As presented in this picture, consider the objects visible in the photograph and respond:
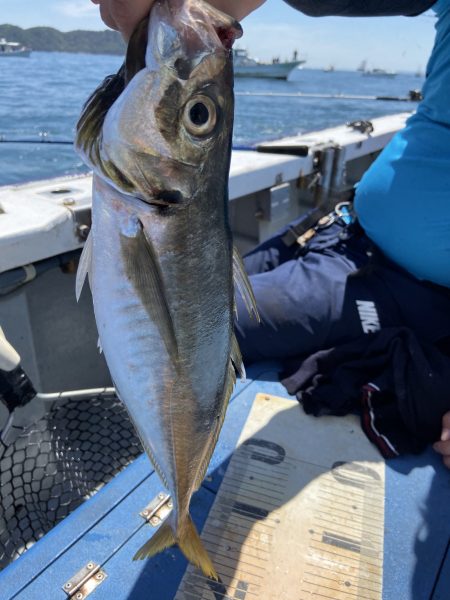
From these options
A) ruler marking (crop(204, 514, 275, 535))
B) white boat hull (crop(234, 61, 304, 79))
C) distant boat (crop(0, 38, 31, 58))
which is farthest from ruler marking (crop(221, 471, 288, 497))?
white boat hull (crop(234, 61, 304, 79))

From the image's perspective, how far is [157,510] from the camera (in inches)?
65.0

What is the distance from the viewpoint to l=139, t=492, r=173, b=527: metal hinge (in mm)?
1628

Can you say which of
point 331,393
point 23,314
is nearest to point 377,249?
point 331,393

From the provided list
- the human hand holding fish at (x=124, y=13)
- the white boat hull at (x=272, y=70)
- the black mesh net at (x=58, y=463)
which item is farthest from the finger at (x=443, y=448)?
the white boat hull at (x=272, y=70)

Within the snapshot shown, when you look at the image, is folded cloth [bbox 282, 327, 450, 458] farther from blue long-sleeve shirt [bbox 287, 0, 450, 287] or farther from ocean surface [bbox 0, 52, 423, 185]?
ocean surface [bbox 0, 52, 423, 185]

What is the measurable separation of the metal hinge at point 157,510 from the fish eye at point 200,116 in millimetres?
1201

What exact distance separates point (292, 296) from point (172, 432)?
1.24 m

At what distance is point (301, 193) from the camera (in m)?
4.65

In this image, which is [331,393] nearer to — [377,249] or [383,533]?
[383,533]

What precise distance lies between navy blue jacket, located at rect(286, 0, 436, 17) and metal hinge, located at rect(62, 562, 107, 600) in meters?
2.12

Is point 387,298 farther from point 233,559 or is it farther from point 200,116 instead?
point 200,116

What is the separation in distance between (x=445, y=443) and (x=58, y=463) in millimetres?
1760

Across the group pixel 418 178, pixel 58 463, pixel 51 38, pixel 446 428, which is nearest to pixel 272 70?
pixel 51 38

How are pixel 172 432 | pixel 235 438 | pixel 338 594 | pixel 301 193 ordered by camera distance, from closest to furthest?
1. pixel 172 432
2. pixel 338 594
3. pixel 235 438
4. pixel 301 193
